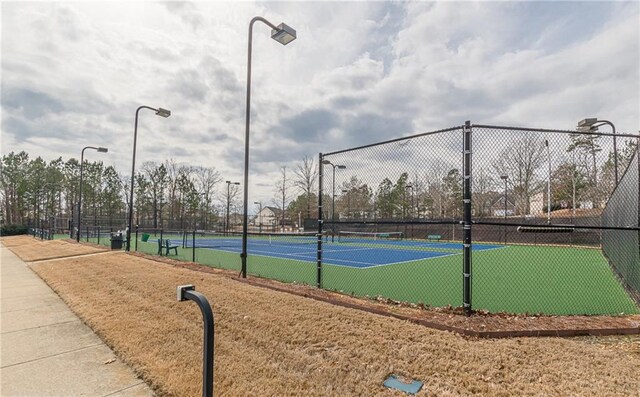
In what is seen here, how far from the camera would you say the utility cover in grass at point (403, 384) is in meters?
2.71

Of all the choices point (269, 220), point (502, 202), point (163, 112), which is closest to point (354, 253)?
point (502, 202)

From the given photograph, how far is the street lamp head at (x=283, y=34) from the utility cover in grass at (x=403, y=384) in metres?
6.87

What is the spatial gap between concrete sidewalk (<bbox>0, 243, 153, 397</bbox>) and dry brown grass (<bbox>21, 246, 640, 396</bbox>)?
168mm

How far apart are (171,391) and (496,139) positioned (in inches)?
214

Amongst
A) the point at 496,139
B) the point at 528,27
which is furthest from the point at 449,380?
the point at 528,27

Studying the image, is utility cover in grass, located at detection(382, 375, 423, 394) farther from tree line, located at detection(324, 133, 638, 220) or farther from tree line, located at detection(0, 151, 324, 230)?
tree line, located at detection(0, 151, 324, 230)

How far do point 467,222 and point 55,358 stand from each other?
17.4 feet

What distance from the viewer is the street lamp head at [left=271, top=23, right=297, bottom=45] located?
7.15 m

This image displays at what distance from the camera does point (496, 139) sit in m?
5.28

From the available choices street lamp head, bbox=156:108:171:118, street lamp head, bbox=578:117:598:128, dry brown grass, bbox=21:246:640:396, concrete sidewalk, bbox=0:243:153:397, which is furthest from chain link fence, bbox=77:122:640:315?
street lamp head, bbox=156:108:171:118

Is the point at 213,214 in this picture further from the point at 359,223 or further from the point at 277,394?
the point at 277,394

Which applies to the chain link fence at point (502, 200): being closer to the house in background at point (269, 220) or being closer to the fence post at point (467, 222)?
the fence post at point (467, 222)

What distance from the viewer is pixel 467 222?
454 centimetres

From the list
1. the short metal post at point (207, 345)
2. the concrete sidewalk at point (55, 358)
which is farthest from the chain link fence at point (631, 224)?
the concrete sidewalk at point (55, 358)
